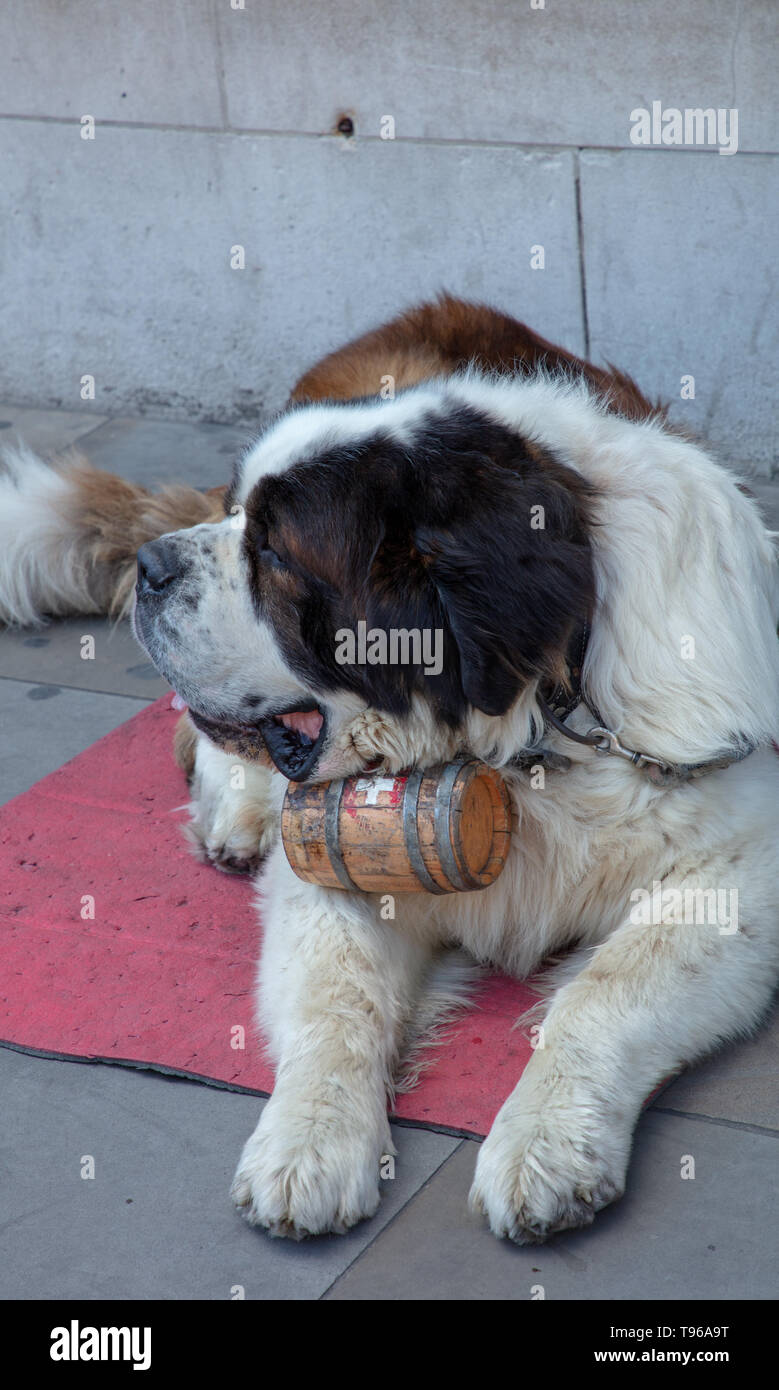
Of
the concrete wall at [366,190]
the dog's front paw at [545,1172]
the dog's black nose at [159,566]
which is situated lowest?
the dog's front paw at [545,1172]

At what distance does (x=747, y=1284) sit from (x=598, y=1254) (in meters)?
0.23

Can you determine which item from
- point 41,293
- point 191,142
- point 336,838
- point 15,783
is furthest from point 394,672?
point 41,293

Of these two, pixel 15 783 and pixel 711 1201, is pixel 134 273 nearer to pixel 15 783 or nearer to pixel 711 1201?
pixel 15 783

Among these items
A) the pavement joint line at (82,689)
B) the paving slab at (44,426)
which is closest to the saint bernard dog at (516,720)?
the pavement joint line at (82,689)

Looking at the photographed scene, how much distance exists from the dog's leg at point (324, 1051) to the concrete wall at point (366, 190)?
3.14m

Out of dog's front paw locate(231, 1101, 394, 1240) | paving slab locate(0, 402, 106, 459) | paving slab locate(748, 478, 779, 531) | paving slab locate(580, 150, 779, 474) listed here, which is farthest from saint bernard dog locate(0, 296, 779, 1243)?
paving slab locate(0, 402, 106, 459)

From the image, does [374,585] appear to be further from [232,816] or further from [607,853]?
[232,816]

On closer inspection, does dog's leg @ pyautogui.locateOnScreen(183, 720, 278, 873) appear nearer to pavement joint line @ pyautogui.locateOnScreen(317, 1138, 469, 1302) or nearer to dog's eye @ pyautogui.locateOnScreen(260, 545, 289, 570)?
dog's eye @ pyautogui.locateOnScreen(260, 545, 289, 570)

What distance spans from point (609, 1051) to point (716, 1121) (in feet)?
0.89

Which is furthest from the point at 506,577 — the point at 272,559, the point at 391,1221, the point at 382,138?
the point at 382,138

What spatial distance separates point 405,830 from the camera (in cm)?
262

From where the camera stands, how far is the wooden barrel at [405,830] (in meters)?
2.60

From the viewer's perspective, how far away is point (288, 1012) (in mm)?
2684

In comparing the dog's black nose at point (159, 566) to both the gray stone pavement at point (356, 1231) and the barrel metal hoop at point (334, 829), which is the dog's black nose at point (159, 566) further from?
the gray stone pavement at point (356, 1231)
